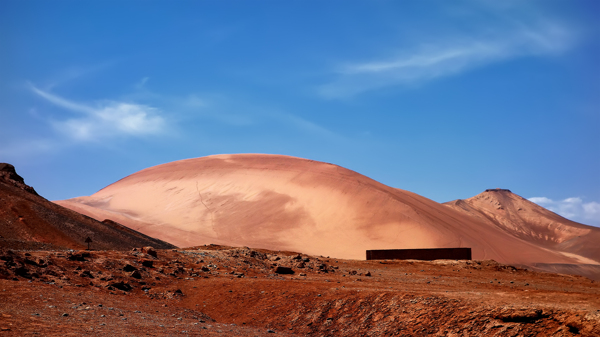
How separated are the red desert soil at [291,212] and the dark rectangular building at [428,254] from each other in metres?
17.9

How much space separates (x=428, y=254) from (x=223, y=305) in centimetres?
2326

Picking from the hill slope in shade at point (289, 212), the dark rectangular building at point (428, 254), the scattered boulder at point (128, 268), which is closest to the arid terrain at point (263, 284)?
the scattered boulder at point (128, 268)

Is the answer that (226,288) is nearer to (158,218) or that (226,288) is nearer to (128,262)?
(128,262)

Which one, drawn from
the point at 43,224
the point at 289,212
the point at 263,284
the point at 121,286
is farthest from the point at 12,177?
the point at 289,212

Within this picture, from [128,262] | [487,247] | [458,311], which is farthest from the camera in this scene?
[487,247]

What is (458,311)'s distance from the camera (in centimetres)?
1127

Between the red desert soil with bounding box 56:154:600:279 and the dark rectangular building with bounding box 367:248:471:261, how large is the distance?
1794cm

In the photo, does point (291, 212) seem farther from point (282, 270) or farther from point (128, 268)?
point (128, 268)

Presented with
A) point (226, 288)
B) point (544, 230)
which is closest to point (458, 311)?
point (226, 288)

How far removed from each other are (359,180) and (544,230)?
51804 mm

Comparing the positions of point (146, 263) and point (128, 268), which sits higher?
point (146, 263)

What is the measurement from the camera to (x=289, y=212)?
66312mm

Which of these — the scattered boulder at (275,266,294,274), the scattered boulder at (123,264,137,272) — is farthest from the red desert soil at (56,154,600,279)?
the scattered boulder at (123,264,137,272)

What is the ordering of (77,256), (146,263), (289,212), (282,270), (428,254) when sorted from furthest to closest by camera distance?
(289,212) → (428,254) → (282,270) → (146,263) → (77,256)
